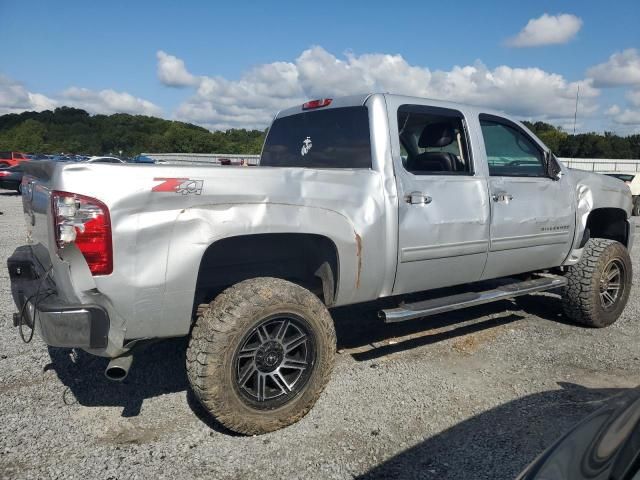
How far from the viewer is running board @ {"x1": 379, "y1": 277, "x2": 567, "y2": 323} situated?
372cm

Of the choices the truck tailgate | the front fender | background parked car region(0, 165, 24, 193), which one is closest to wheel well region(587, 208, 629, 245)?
the front fender

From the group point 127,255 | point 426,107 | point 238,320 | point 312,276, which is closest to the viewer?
point 127,255

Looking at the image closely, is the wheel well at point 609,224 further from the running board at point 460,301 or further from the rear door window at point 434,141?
the rear door window at point 434,141

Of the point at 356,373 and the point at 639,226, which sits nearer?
the point at 356,373

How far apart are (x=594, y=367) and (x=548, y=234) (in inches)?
46.4

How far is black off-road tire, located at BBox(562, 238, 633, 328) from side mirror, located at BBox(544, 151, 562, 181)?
886 mm

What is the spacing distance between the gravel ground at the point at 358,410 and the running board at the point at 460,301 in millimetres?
530

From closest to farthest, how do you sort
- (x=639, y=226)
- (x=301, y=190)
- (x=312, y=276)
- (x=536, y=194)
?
(x=301, y=190) → (x=312, y=276) → (x=536, y=194) → (x=639, y=226)

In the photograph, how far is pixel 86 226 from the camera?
2.64 m

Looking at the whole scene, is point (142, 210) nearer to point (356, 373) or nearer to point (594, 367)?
point (356, 373)

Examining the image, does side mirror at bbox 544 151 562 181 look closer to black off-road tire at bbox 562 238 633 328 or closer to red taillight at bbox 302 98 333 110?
black off-road tire at bbox 562 238 633 328

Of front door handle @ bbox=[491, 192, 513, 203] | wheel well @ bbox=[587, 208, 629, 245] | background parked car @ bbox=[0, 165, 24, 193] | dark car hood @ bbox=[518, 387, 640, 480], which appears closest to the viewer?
dark car hood @ bbox=[518, 387, 640, 480]

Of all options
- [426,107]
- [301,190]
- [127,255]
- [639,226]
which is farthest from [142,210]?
[639,226]

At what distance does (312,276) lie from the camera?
3857 millimetres
